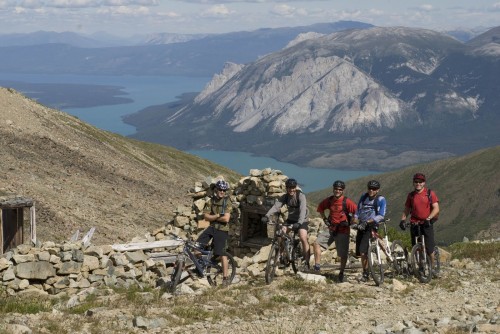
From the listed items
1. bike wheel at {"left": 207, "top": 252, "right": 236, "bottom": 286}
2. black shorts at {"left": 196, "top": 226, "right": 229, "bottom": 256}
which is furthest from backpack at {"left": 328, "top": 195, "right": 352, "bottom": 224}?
bike wheel at {"left": 207, "top": 252, "right": 236, "bottom": 286}

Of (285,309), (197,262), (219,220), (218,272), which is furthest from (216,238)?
(285,309)

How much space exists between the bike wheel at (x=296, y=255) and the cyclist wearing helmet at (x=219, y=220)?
1851 millimetres

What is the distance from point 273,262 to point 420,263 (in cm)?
393

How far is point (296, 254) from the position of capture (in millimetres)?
17000

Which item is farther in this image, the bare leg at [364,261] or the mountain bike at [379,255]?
the bare leg at [364,261]

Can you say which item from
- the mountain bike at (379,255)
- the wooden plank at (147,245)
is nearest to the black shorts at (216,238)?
the mountain bike at (379,255)

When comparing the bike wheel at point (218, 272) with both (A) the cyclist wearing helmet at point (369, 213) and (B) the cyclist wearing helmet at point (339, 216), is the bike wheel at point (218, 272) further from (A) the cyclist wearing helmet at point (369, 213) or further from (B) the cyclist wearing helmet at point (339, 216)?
(A) the cyclist wearing helmet at point (369, 213)

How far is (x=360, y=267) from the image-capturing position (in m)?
17.4

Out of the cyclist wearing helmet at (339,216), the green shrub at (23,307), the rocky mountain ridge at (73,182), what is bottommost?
the rocky mountain ridge at (73,182)

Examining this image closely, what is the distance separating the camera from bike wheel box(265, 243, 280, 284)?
52.0 ft

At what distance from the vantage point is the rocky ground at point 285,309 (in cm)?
1167

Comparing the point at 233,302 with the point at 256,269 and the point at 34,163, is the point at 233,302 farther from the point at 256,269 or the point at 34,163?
the point at 34,163

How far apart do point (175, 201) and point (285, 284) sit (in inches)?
1460

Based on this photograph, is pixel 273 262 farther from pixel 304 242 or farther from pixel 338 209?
pixel 338 209
